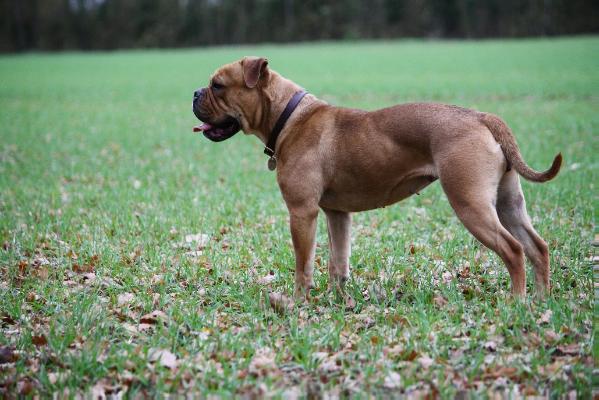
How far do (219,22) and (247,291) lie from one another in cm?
7697

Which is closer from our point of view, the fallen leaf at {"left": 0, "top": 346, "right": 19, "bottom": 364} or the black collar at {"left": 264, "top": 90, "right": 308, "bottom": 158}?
the fallen leaf at {"left": 0, "top": 346, "right": 19, "bottom": 364}

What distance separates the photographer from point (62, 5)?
7825 cm

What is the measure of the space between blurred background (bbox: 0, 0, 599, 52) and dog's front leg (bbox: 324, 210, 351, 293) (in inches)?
2744

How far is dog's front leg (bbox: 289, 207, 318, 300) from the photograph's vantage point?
539 centimetres

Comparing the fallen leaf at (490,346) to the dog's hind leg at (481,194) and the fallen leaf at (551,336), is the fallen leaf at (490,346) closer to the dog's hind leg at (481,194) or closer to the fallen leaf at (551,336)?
the fallen leaf at (551,336)

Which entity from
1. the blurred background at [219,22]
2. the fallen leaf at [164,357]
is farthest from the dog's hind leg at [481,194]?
the blurred background at [219,22]

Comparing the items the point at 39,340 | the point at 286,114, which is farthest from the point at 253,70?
the point at 39,340

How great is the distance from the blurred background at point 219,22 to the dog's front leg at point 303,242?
70.2m

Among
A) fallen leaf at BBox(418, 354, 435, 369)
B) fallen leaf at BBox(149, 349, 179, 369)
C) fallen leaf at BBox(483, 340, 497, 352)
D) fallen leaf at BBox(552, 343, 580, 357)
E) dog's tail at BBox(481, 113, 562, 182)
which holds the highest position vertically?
dog's tail at BBox(481, 113, 562, 182)

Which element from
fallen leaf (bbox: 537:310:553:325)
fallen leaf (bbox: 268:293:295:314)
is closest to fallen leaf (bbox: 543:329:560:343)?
fallen leaf (bbox: 537:310:553:325)

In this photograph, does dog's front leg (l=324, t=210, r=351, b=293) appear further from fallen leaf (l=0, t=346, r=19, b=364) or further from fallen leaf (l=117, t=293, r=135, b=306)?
fallen leaf (l=0, t=346, r=19, b=364)

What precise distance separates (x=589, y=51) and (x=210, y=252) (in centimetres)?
3967

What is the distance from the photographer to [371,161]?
17.5ft

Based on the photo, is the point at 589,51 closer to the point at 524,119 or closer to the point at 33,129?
the point at 524,119
